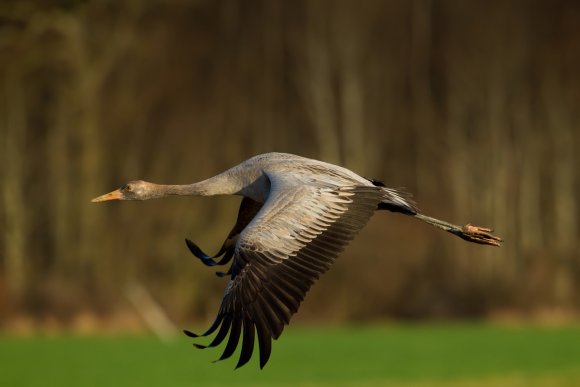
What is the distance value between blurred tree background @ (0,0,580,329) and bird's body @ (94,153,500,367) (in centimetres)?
2059

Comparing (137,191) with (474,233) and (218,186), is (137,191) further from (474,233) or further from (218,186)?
(474,233)

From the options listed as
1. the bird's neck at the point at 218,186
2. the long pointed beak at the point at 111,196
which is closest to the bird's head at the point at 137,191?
the long pointed beak at the point at 111,196

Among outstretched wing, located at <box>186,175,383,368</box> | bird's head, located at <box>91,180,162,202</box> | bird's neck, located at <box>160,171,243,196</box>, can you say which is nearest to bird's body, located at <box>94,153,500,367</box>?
outstretched wing, located at <box>186,175,383,368</box>

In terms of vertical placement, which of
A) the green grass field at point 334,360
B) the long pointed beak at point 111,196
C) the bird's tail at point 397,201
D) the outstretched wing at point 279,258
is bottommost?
the green grass field at point 334,360

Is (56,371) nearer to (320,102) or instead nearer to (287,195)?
(320,102)

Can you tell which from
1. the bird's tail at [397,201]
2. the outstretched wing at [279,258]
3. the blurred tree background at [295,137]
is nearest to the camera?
the outstretched wing at [279,258]

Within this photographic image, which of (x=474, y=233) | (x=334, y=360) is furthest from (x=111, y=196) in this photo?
(x=334, y=360)

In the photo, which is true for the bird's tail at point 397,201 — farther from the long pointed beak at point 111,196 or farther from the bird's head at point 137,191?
the long pointed beak at point 111,196

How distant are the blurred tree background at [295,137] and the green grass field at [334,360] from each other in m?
1.31

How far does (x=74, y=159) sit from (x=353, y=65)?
11.1 meters

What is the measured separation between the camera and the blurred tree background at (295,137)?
41094 millimetres

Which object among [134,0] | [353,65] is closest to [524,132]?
[353,65]

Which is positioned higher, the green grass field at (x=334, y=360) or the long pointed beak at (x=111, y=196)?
the long pointed beak at (x=111, y=196)

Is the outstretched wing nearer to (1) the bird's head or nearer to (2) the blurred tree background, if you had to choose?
(1) the bird's head
